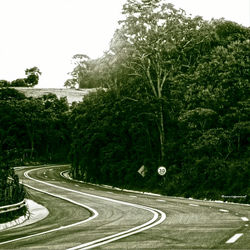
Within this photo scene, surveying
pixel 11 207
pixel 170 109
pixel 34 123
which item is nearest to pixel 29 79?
pixel 34 123

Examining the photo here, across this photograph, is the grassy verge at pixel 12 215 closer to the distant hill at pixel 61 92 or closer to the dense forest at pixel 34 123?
the dense forest at pixel 34 123

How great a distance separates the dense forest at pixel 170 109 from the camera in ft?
116

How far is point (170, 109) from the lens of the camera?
146ft

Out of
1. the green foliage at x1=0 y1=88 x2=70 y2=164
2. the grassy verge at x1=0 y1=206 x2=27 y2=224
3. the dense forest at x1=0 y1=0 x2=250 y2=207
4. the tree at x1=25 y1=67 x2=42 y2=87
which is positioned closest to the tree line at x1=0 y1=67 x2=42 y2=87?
the tree at x1=25 y1=67 x2=42 y2=87

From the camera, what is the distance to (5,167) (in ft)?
62.4

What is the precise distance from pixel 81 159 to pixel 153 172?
45.0 feet

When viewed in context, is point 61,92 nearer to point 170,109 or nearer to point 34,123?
point 34,123

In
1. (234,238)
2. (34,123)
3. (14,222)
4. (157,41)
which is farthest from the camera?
(34,123)

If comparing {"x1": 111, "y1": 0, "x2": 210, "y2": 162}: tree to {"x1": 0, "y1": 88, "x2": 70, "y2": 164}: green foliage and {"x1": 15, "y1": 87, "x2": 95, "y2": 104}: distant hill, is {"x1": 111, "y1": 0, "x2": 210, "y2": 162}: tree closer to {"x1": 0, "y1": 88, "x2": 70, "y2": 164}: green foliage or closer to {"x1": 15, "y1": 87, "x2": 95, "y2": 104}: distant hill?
{"x1": 0, "y1": 88, "x2": 70, "y2": 164}: green foliage

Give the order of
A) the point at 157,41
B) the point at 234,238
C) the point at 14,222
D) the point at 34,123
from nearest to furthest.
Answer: the point at 234,238 < the point at 14,222 < the point at 157,41 < the point at 34,123

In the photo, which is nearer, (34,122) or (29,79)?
(34,122)

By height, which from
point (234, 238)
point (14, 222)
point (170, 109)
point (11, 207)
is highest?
point (170, 109)

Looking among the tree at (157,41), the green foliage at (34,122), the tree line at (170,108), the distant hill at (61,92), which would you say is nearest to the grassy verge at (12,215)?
the tree line at (170,108)

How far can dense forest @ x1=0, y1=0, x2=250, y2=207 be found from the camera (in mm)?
35438
